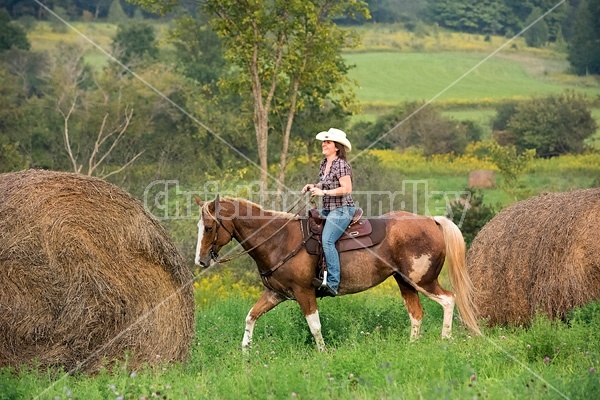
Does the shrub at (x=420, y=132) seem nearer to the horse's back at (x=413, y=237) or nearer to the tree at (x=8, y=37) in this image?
the tree at (x=8, y=37)

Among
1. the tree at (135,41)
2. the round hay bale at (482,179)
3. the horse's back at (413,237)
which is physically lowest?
the round hay bale at (482,179)

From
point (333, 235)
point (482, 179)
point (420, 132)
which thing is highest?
point (333, 235)

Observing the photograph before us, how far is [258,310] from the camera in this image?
12336 millimetres

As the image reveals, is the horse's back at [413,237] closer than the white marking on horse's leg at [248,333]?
No

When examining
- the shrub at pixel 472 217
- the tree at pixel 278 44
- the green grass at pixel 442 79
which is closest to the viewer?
the shrub at pixel 472 217

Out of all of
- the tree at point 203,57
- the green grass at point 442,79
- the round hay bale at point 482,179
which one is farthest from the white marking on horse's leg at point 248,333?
the green grass at point 442,79

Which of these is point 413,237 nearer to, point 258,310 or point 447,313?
point 447,313

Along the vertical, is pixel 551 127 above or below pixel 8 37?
below

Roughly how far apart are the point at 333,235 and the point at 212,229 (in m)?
1.55

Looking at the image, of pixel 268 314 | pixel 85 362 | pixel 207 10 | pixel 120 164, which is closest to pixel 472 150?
pixel 120 164

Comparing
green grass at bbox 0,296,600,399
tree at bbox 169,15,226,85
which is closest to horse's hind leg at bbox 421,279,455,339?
green grass at bbox 0,296,600,399

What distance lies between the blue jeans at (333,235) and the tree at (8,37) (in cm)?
5562

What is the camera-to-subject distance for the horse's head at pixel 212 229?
11977 millimetres

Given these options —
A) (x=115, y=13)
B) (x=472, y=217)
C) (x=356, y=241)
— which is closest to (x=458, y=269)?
(x=356, y=241)
